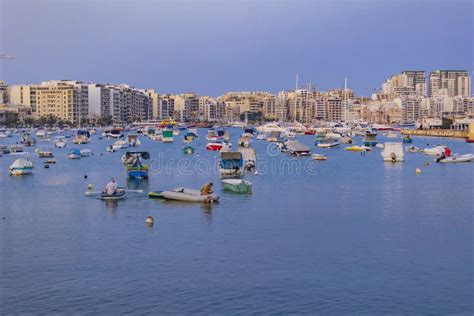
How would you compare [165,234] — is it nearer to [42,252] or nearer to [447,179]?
[42,252]

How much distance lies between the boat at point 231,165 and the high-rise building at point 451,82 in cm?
13007

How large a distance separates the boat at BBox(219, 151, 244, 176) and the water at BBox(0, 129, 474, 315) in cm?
220

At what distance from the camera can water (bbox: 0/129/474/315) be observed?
27.5ft

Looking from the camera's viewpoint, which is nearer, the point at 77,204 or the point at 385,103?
the point at 77,204

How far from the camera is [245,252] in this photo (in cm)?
1069

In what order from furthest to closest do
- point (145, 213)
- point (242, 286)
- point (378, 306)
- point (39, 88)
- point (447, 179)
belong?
1. point (39, 88)
2. point (447, 179)
3. point (145, 213)
4. point (242, 286)
5. point (378, 306)

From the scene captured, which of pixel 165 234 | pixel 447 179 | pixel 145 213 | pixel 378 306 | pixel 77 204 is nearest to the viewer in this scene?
pixel 378 306

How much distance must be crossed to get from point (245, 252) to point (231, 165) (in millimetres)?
11233

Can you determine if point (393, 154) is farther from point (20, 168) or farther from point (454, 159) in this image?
point (20, 168)

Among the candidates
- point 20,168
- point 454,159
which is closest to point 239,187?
point 20,168

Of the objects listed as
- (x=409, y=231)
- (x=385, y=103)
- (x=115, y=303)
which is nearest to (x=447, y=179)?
(x=409, y=231)

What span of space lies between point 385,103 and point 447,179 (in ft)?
295

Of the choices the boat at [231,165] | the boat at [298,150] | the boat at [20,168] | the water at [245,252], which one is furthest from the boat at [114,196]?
the boat at [298,150]

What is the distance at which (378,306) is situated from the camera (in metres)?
8.21
